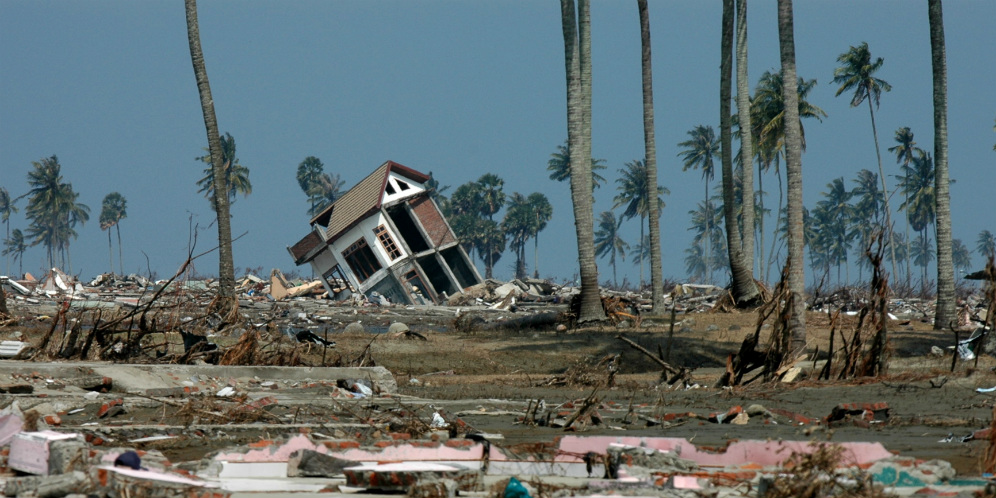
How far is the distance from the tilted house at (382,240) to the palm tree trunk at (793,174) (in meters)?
27.9

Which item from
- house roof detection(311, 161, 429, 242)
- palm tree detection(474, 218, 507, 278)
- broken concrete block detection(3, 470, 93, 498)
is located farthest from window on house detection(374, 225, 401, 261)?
palm tree detection(474, 218, 507, 278)

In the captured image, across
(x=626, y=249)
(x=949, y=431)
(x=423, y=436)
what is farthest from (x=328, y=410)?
(x=626, y=249)

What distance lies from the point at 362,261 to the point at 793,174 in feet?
103

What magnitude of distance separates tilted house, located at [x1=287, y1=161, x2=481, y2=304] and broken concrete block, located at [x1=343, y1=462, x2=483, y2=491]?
1500 inches

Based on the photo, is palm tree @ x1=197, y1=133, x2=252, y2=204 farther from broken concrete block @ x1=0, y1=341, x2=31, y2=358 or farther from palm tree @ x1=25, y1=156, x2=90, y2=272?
broken concrete block @ x1=0, y1=341, x2=31, y2=358

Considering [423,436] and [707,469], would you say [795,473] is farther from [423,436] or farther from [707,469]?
[423,436]

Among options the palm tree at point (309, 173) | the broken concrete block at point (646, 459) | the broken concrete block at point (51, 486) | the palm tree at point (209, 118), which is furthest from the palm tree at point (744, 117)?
the palm tree at point (309, 173)

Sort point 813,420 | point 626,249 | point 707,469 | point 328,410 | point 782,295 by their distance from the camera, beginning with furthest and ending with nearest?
point 626,249
point 782,295
point 328,410
point 813,420
point 707,469

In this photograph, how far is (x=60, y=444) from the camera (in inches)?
208

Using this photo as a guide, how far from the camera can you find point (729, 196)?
2589 centimetres

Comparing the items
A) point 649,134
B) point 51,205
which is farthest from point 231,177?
point 649,134

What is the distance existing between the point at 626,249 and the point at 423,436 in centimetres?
12144

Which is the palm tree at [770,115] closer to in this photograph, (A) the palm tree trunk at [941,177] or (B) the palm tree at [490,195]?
(A) the palm tree trunk at [941,177]

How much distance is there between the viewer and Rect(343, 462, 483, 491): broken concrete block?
5.41 meters
